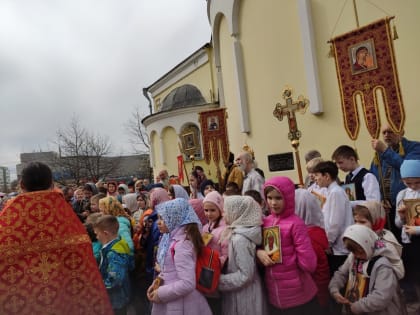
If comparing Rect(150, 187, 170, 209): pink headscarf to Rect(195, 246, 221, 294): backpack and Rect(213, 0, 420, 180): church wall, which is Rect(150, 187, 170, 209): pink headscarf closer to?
Rect(195, 246, 221, 294): backpack

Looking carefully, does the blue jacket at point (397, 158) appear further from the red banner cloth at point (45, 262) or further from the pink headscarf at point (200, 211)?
the red banner cloth at point (45, 262)

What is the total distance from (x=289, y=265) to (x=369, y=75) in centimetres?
466

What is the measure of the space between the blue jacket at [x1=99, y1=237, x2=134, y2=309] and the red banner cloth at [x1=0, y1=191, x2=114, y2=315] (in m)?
0.52

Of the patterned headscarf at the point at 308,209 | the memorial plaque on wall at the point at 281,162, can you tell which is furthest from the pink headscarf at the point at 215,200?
the memorial plaque on wall at the point at 281,162

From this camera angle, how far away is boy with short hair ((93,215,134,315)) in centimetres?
341

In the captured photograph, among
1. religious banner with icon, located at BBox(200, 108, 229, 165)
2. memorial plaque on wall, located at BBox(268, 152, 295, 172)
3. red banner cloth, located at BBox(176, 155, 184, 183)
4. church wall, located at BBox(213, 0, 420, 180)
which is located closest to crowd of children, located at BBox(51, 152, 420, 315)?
church wall, located at BBox(213, 0, 420, 180)

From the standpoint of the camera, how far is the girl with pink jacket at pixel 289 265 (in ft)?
10.0

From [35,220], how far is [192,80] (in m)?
22.4

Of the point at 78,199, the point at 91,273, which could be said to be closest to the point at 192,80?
the point at 78,199

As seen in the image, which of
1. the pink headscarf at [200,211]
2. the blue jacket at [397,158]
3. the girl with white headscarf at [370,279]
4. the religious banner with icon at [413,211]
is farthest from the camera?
the blue jacket at [397,158]

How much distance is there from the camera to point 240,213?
126 inches

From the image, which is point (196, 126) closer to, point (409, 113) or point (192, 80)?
point (192, 80)

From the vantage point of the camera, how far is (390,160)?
453 cm

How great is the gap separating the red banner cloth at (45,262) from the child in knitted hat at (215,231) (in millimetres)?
917
